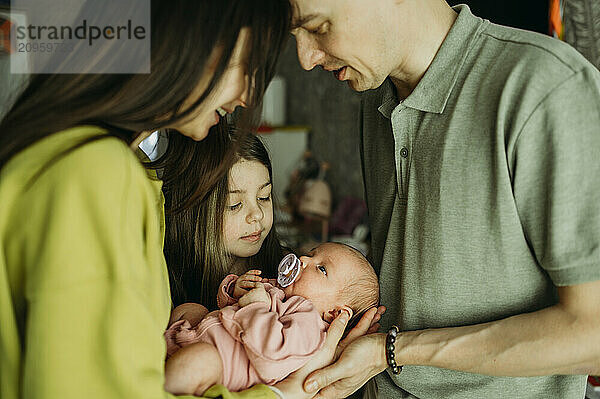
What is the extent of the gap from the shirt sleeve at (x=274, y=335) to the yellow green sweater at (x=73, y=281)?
28cm

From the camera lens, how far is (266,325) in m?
1.28

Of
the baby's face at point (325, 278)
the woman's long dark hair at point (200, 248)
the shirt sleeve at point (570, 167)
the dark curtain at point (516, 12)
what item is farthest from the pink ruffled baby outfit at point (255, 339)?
the dark curtain at point (516, 12)

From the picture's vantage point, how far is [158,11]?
3.39 ft

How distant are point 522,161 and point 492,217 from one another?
0.49ft

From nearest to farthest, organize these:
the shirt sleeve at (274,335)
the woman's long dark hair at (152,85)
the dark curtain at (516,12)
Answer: the woman's long dark hair at (152,85)
the shirt sleeve at (274,335)
the dark curtain at (516,12)

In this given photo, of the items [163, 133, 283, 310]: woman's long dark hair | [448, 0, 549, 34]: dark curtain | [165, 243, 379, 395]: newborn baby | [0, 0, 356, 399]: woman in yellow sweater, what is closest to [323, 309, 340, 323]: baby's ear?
[165, 243, 379, 395]: newborn baby

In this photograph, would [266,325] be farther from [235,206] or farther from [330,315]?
[235,206]

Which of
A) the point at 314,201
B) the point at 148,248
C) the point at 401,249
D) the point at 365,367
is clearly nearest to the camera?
the point at 148,248

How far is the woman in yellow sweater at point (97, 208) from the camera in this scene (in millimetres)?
926

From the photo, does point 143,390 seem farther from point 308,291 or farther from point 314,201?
point 314,201

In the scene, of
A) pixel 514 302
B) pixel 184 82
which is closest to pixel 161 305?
pixel 184 82

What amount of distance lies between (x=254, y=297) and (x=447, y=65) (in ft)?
2.28

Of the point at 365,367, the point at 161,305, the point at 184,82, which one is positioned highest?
the point at 184,82

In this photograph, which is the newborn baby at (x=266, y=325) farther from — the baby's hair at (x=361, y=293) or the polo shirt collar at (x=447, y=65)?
the polo shirt collar at (x=447, y=65)
